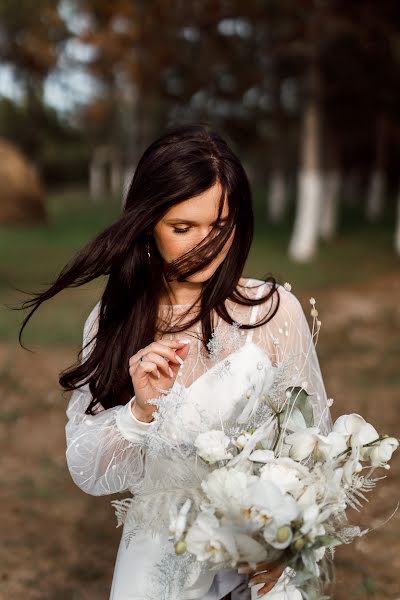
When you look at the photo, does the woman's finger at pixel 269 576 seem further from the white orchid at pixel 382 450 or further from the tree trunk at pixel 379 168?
the tree trunk at pixel 379 168

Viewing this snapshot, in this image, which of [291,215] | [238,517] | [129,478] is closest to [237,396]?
[129,478]

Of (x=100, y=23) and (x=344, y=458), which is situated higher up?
(x=100, y=23)

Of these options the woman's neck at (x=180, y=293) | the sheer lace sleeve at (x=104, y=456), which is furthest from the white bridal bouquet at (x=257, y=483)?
the woman's neck at (x=180, y=293)

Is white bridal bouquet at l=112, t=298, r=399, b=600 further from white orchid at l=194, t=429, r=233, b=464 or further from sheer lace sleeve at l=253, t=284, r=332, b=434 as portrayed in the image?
sheer lace sleeve at l=253, t=284, r=332, b=434

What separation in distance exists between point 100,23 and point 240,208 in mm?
23962

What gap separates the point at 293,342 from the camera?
2.43 meters

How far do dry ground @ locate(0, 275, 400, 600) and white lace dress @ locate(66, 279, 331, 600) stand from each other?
51 centimetres

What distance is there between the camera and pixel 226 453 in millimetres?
1630

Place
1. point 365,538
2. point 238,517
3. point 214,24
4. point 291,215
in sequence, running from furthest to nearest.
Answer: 1. point 291,215
2. point 214,24
3. point 365,538
4. point 238,517

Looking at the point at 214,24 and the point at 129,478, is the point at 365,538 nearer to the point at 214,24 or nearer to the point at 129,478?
the point at 129,478

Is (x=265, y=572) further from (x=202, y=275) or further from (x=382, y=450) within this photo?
(x=202, y=275)

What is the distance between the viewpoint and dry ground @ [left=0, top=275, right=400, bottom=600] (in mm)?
4574

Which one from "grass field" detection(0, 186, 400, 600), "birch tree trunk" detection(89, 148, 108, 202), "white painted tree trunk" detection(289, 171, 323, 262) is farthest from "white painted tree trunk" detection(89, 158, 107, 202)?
"grass field" detection(0, 186, 400, 600)

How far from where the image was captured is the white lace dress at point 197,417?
80.4 inches
